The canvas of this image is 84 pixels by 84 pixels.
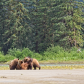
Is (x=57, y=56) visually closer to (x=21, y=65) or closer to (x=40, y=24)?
(x=40, y=24)

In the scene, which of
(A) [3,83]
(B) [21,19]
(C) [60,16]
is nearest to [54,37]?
(C) [60,16]

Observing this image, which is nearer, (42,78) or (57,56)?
(42,78)

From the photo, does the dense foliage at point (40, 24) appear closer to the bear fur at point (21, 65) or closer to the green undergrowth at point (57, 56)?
the green undergrowth at point (57, 56)

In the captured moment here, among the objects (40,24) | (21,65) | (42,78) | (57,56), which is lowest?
(57,56)

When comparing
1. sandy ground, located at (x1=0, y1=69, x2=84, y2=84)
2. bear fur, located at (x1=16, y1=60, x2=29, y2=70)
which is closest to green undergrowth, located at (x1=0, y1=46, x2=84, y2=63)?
bear fur, located at (x1=16, y1=60, x2=29, y2=70)

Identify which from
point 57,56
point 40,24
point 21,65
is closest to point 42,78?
point 21,65

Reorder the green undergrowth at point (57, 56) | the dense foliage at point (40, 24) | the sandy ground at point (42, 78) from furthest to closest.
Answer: the dense foliage at point (40, 24) → the green undergrowth at point (57, 56) → the sandy ground at point (42, 78)

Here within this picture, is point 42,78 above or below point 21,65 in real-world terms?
above

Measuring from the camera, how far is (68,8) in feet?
172

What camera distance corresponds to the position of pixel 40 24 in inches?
2389

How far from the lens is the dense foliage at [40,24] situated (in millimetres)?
53594

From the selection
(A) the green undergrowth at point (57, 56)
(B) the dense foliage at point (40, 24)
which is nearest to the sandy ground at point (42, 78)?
(A) the green undergrowth at point (57, 56)

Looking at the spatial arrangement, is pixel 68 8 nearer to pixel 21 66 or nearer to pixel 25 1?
pixel 25 1

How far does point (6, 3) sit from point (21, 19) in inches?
162
